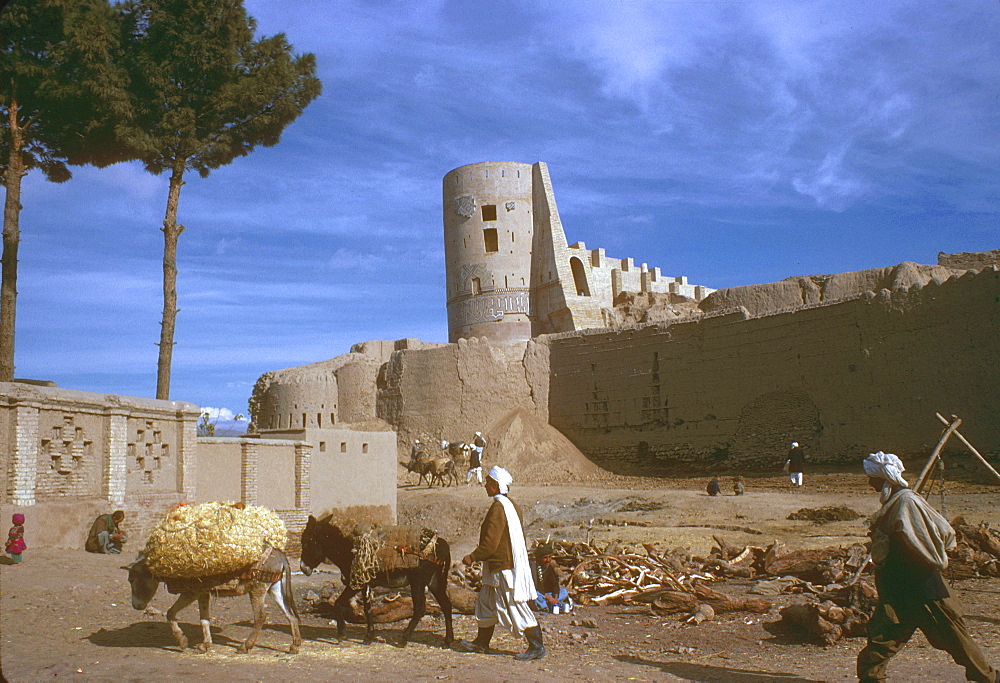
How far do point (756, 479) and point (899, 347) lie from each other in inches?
190

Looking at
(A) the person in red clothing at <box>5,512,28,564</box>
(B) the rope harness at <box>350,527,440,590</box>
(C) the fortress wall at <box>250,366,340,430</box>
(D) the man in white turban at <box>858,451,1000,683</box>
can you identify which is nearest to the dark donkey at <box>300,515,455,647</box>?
(B) the rope harness at <box>350,527,440,590</box>

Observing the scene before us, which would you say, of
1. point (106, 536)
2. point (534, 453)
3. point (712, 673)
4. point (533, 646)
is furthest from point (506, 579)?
point (534, 453)

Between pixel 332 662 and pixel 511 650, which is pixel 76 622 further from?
pixel 511 650

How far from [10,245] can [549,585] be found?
13070mm

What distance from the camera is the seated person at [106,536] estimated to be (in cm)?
1070

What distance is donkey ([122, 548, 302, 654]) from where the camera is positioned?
6.20 metres

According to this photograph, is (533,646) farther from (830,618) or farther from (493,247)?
(493,247)

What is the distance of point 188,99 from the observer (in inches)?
784

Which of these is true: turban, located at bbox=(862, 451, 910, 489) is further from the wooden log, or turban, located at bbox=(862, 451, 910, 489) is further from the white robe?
the white robe

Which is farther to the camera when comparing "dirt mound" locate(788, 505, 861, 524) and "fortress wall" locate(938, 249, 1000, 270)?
"fortress wall" locate(938, 249, 1000, 270)

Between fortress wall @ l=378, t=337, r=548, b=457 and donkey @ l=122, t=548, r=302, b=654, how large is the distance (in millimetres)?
21609

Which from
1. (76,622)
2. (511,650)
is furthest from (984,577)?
(76,622)

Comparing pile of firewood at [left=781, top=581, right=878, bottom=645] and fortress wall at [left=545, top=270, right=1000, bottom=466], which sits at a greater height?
fortress wall at [left=545, top=270, right=1000, bottom=466]

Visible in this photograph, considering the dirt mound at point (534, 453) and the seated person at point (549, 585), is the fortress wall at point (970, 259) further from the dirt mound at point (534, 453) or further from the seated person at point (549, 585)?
the seated person at point (549, 585)
